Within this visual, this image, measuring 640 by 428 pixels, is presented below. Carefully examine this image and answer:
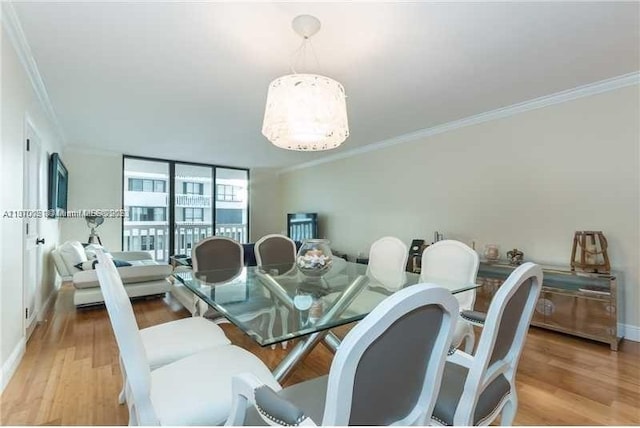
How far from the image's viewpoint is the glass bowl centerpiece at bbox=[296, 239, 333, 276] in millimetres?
2343

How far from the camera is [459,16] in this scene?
74.2 inches

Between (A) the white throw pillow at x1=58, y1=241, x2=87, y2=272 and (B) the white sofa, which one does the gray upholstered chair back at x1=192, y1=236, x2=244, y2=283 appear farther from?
(A) the white throw pillow at x1=58, y1=241, x2=87, y2=272

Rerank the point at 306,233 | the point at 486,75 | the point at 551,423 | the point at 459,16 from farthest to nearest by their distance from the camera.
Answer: the point at 306,233 → the point at 486,75 → the point at 459,16 → the point at 551,423

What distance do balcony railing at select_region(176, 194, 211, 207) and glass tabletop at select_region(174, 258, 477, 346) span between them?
179 inches

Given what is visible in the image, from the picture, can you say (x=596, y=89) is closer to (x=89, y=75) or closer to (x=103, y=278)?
(x=103, y=278)

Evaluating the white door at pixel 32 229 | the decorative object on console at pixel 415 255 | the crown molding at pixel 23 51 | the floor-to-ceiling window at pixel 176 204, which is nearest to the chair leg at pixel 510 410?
the decorative object on console at pixel 415 255

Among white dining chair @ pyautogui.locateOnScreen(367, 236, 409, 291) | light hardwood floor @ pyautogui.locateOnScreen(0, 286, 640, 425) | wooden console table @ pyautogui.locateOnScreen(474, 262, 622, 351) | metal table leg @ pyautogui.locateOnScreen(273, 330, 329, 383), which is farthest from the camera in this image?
wooden console table @ pyautogui.locateOnScreen(474, 262, 622, 351)

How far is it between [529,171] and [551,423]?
2.58 meters

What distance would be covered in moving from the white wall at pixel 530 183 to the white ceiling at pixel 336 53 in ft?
1.19

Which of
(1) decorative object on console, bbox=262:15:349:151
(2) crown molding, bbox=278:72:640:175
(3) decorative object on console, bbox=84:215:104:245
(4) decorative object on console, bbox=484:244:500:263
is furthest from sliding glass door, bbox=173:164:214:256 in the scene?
(4) decorative object on console, bbox=484:244:500:263

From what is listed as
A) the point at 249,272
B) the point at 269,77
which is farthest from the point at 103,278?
Answer: the point at 269,77

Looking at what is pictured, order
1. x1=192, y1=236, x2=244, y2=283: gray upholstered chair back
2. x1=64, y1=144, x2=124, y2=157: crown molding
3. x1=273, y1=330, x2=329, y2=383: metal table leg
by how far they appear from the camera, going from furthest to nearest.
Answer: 1. x1=64, y1=144, x2=124, y2=157: crown molding
2. x1=192, y1=236, x2=244, y2=283: gray upholstered chair back
3. x1=273, y1=330, x2=329, y2=383: metal table leg

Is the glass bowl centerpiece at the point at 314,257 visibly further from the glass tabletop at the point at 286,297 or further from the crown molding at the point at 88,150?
the crown molding at the point at 88,150

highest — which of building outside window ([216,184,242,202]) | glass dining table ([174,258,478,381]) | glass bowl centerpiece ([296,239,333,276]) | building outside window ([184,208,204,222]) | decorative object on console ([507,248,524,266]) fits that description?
building outside window ([216,184,242,202])
